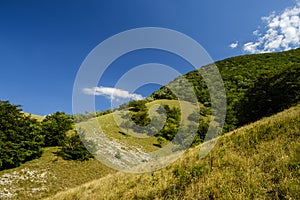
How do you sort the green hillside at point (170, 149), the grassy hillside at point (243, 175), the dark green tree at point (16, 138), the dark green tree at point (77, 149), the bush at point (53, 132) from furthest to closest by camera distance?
1. the bush at point (53, 132)
2. the dark green tree at point (77, 149)
3. the dark green tree at point (16, 138)
4. the green hillside at point (170, 149)
5. the grassy hillside at point (243, 175)

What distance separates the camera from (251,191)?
5.37 m

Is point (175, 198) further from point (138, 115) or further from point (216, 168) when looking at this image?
point (138, 115)

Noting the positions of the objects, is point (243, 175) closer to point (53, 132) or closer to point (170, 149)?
point (53, 132)

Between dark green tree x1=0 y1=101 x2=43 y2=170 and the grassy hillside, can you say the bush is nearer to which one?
dark green tree x1=0 y1=101 x2=43 y2=170

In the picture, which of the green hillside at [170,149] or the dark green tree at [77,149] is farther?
the dark green tree at [77,149]

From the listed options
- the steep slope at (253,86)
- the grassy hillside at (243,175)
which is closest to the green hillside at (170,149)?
the grassy hillside at (243,175)

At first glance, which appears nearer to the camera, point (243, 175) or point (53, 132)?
point (243, 175)

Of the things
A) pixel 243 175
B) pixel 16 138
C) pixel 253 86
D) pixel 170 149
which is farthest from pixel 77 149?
pixel 253 86

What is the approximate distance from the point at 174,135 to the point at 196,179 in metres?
36.3

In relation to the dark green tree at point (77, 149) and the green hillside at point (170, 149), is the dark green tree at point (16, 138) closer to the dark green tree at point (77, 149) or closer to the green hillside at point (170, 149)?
the green hillside at point (170, 149)

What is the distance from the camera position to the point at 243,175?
6340 mm

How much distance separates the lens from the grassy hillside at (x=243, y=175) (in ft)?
17.7

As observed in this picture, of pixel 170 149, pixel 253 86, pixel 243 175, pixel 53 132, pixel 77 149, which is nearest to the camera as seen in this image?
pixel 243 175

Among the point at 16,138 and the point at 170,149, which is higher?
the point at 16,138
